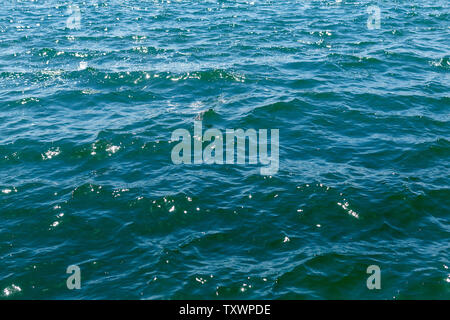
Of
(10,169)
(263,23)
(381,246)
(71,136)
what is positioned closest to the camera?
(381,246)

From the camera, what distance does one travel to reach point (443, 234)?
53.9 ft

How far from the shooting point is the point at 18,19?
155 ft

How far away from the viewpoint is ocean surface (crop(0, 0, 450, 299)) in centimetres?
1505

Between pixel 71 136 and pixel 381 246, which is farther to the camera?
pixel 71 136

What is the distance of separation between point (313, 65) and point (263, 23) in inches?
503

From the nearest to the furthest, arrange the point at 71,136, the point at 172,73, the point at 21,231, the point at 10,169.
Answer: the point at 21,231
the point at 10,169
the point at 71,136
the point at 172,73

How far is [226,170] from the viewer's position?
2073cm

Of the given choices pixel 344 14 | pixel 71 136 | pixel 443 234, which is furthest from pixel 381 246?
pixel 344 14

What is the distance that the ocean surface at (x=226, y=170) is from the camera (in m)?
15.1

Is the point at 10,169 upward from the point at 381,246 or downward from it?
upward
